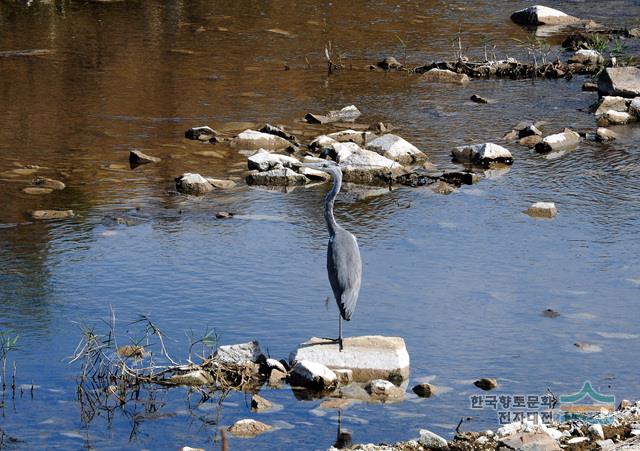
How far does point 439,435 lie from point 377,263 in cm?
341

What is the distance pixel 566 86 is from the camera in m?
17.9

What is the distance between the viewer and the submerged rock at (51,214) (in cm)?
1176

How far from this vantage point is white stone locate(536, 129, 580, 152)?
14.3 meters

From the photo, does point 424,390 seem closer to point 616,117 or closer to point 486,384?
point 486,384

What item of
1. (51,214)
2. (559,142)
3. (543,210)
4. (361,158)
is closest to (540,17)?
(559,142)

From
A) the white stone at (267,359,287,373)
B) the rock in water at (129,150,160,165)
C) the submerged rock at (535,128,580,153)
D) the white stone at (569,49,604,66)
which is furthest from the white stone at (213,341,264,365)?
the white stone at (569,49,604,66)

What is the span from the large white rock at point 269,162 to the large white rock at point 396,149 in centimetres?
108

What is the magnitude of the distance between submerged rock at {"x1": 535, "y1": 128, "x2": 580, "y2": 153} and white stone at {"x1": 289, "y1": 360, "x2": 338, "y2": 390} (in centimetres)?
706

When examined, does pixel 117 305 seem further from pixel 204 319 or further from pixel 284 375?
pixel 284 375

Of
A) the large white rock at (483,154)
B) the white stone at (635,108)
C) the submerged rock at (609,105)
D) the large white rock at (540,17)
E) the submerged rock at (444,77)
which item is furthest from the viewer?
the large white rock at (540,17)

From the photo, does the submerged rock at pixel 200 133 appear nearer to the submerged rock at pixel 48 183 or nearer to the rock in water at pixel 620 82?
the submerged rock at pixel 48 183

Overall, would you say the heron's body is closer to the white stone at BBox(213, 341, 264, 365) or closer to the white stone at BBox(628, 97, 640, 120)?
the white stone at BBox(213, 341, 264, 365)

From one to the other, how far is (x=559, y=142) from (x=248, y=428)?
26.7 feet

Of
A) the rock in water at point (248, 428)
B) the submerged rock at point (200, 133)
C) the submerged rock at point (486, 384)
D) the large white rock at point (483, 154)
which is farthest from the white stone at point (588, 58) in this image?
the rock in water at point (248, 428)
